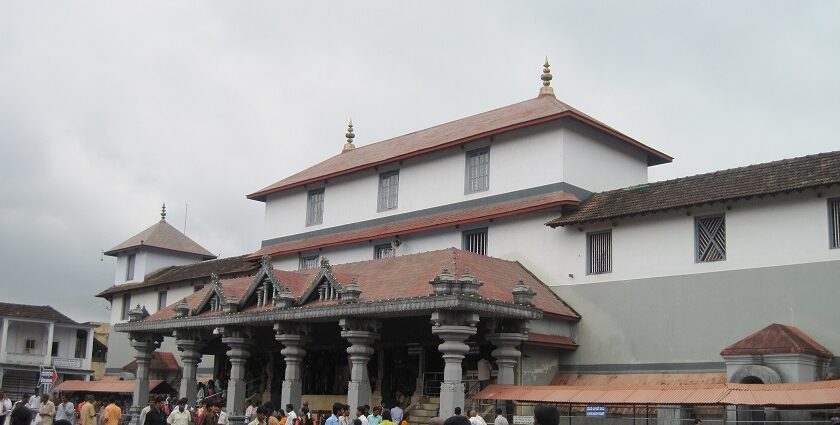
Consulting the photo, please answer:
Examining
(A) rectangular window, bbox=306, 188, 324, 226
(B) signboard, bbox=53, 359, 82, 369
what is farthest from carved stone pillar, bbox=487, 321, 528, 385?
(B) signboard, bbox=53, 359, 82, 369

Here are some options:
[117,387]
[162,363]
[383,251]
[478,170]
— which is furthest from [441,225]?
[162,363]

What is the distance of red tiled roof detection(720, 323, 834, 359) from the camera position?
2277 cm

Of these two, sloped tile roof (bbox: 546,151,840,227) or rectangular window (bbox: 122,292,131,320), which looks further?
rectangular window (bbox: 122,292,131,320)

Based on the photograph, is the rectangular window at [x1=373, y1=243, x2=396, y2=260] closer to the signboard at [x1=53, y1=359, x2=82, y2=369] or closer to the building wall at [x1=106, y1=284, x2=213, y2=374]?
the building wall at [x1=106, y1=284, x2=213, y2=374]

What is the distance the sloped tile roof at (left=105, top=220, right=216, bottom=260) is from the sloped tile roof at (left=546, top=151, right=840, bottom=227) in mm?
33567

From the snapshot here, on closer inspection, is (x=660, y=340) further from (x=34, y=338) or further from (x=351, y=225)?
(x=34, y=338)

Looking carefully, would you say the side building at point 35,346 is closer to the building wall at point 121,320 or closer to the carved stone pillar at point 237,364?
the building wall at point 121,320

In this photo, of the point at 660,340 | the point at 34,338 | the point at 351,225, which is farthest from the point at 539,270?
the point at 34,338

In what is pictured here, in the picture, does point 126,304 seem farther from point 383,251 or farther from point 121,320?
point 383,251

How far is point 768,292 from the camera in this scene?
2509cm

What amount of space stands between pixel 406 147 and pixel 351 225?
12.9 ft

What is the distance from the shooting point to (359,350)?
26469 mm

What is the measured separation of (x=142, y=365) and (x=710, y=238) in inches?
874

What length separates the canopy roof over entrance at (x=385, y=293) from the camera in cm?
2431
